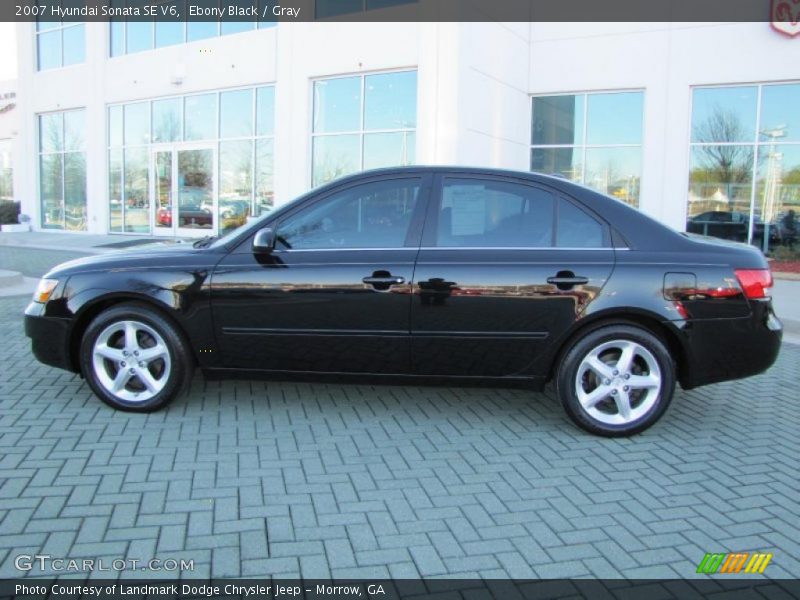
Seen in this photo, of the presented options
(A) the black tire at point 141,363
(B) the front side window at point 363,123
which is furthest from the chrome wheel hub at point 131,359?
(B) the front side window at point 363,123

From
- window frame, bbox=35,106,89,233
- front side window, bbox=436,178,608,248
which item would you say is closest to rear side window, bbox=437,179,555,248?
front side window, bbox=436,178,608,248

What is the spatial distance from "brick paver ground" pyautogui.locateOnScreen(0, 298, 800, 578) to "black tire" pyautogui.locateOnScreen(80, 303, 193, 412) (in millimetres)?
124

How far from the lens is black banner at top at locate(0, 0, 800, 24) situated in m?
13.4

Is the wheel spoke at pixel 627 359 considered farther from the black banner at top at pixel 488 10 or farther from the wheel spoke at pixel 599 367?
the black banner at top at pixel 488 10

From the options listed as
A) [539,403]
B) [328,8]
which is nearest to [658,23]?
[328,8]

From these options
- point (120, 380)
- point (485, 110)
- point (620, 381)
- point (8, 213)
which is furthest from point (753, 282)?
point (8, 213)

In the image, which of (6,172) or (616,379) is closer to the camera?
(616,379)

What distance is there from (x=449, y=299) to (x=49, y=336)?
108 inches

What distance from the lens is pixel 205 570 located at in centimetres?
267

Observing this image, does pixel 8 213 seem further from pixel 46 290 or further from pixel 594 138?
pixel 46 290

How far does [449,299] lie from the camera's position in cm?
416

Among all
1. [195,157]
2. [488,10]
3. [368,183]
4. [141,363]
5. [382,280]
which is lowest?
[141,363]

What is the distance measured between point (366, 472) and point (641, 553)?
1453 mm

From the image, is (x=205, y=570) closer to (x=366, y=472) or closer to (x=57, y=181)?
(x=366, y=472)
